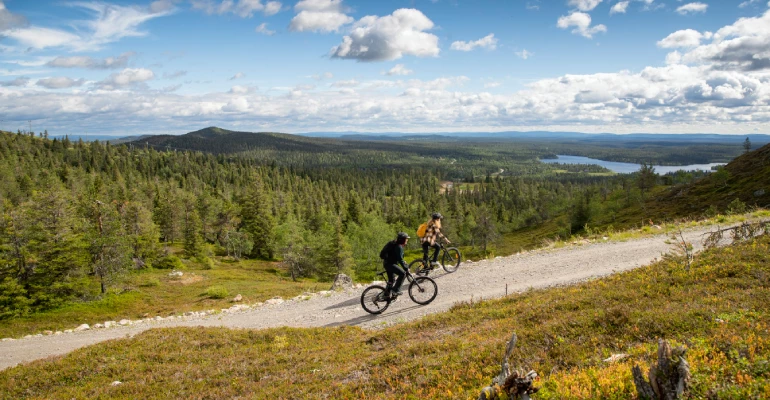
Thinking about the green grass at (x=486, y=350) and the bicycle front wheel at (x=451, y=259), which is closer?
the green grass at (x=486, y=350)

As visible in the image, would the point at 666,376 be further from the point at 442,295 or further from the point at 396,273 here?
the point at 442,295

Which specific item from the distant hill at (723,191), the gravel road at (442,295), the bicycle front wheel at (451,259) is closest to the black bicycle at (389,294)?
the gravel road at (442,295)

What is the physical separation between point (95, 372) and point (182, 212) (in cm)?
8249

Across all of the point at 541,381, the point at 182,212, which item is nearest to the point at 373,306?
A: the point at 541,381

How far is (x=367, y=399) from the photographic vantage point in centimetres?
782

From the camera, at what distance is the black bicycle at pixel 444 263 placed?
59.2 ft

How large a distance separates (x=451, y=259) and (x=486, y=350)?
417 inches

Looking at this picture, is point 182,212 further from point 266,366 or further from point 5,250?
point 266,366

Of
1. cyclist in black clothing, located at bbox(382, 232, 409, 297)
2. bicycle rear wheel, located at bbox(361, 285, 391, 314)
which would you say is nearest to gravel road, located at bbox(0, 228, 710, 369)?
bicycle rear wheel, located at bbox(361, 285, 391, 314)

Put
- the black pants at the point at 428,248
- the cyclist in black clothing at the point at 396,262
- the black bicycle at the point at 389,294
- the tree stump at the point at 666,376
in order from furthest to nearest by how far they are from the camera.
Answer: the black pants at the point at 428,248, the black bicycle at the point at 389,294, the cyclist in black clothing at the point at 396,262, the tree stump at the point at 666,376

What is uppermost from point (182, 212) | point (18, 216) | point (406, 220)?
point (18, 216)

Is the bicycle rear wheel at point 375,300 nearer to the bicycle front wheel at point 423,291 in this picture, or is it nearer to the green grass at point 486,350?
the bicycle front wheel at point 423,291

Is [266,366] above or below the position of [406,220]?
above

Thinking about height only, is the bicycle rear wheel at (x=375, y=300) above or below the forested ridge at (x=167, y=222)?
above
